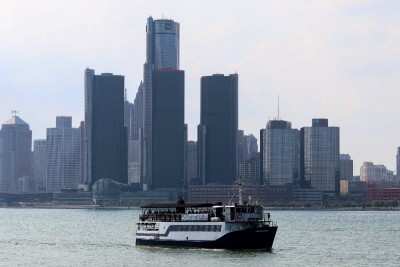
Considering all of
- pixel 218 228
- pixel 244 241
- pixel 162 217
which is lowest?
pixel 244 241

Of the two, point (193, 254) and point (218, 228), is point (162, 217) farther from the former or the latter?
point (193, 254)

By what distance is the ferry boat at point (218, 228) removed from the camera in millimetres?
117125

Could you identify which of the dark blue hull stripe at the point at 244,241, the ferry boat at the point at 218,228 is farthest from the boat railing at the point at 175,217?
the dark blue hull stripe at the point at 244,241

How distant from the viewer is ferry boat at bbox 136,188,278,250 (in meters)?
117

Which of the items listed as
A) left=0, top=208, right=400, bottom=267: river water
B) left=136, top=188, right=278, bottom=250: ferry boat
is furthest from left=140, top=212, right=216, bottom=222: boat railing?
left=0, top=208, right=400, bottom=267: river water

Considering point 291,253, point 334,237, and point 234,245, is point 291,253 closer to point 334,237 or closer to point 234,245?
point 234,245

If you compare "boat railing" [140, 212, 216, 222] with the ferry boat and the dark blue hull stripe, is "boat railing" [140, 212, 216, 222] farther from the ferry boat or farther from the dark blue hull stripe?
the dark blue hull stripe

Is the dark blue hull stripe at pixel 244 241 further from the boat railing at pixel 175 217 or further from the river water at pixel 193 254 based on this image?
the boat railing at pixel 175 217

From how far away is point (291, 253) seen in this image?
124 meters

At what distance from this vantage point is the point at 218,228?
387 feet

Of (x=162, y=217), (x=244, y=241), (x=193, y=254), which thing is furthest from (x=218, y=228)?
(x=162, y=217)

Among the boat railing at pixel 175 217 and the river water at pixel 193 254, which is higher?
the boat railing at pixel 175 217

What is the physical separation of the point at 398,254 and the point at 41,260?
4315cm

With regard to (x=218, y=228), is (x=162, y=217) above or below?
above
